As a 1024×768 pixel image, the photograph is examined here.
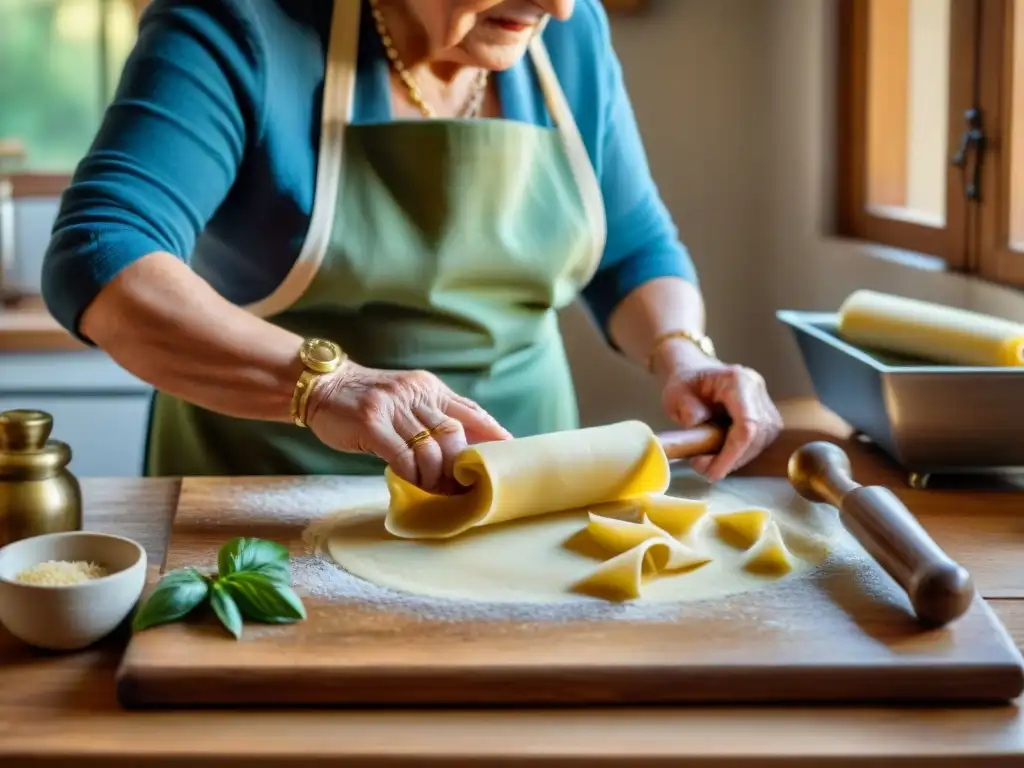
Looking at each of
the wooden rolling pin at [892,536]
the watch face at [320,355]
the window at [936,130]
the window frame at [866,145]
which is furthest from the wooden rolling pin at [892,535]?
the window frame at [866,145]

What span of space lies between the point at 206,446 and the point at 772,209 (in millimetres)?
1584

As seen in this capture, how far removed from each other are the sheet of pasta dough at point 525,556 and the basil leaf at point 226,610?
0.12 meters

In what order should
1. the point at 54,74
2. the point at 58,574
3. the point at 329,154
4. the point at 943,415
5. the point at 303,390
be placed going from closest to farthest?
the point at 58,574 < the point at 303,390 < the point at 943,415 < the point at 329,154 < the point at 54,74

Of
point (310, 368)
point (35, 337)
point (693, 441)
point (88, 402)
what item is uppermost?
point (310, 368)

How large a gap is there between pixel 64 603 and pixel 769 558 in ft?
1.64

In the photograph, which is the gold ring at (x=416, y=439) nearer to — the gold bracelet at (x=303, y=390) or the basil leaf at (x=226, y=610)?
the gold bracelet at (x=303, y=390)

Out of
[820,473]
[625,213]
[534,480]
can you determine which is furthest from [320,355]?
[625,213]

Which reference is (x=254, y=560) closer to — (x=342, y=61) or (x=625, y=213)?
(x=342, y=61)

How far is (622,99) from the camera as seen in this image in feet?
5.07

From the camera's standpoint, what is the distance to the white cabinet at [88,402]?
8.61ft

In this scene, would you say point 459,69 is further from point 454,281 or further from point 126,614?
point 126,614

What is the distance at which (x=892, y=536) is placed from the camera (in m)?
0.86

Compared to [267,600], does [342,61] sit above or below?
above

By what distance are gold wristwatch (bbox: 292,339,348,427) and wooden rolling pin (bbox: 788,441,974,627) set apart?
1.33 feet
